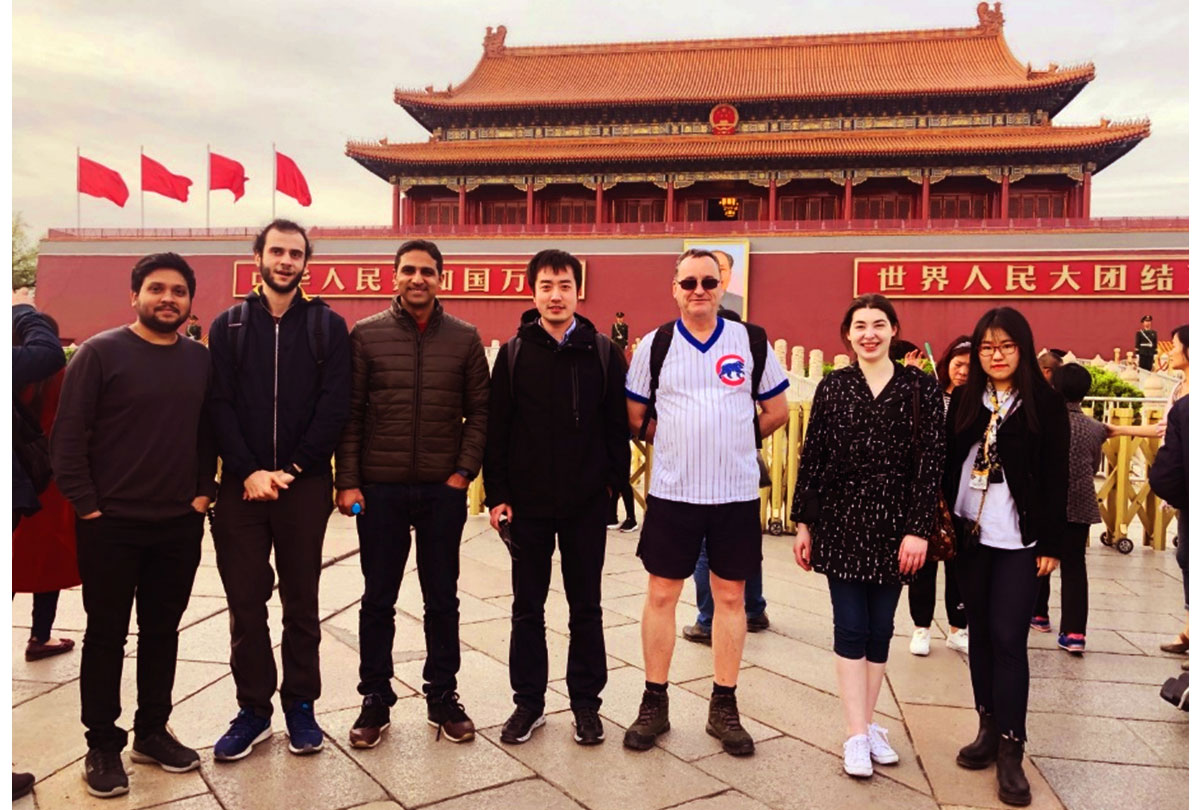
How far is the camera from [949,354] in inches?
158

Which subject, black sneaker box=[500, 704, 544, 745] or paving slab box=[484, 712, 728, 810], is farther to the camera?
black sneaker box=[500, 704, 544, 745]

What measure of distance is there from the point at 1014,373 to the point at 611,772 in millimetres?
1767

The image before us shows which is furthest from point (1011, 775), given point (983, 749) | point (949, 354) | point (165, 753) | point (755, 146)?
point (755, 146)

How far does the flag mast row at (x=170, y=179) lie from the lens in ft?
70.2

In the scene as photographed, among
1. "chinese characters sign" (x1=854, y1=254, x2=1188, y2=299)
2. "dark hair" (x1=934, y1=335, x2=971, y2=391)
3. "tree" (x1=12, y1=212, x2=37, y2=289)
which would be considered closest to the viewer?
"dark hair" (x1=934, y1=335, x2=971, y2=391)

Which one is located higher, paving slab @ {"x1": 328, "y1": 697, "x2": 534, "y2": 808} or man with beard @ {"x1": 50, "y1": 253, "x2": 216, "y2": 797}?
man with beard @ {"x1": 50, "y1": 253, "x2": 216, "y2": 797}

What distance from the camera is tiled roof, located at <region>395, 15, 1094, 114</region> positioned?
22.4m

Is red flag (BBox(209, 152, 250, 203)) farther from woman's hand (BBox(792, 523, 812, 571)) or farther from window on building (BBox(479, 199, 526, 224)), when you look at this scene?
woman's hand (BBox(792, 523, 812, 571))

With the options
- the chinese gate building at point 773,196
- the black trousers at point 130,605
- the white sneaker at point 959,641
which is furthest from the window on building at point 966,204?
the black trousers at point 130,605

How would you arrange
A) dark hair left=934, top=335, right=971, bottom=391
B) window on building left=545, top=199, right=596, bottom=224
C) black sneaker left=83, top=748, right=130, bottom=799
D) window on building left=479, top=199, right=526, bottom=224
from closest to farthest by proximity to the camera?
black sneaker left=83, top=748, right=130, bottom=799 → dark hair left=934, top=335, right=971, bottom=391 → window on building left=545, top=199, right=596, bottom=224 → window on building left=479, top=199, right=526, bottom=224

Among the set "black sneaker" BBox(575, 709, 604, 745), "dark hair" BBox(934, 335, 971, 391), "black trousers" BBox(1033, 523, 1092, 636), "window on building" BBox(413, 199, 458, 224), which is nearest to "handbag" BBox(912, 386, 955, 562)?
"dark hair" BBox(934, 335, 971, 391)

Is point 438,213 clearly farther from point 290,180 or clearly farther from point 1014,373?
point 1014,373

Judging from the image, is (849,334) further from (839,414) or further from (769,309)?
(769,309)

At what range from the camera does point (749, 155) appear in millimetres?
21828
